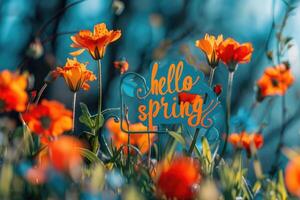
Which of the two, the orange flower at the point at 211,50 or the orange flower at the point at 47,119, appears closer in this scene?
the orange flower at the point at 47,119

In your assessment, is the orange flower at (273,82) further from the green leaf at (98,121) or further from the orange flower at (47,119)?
the orange flower at (47,119)

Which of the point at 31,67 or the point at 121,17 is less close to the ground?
the point at 121,17

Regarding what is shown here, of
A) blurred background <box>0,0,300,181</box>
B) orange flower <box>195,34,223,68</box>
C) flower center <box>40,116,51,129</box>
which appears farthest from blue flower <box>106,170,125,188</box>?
blurred background <box>0,0,300,181</box>

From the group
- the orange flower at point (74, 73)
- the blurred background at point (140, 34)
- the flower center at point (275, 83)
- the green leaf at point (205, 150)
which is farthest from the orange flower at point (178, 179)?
the blurred background at point (140, 34)

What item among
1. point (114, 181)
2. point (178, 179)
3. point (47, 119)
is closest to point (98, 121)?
point (47, 119)

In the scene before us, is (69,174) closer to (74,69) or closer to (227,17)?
(74,69)

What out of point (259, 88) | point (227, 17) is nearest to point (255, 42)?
point (227, 17)
